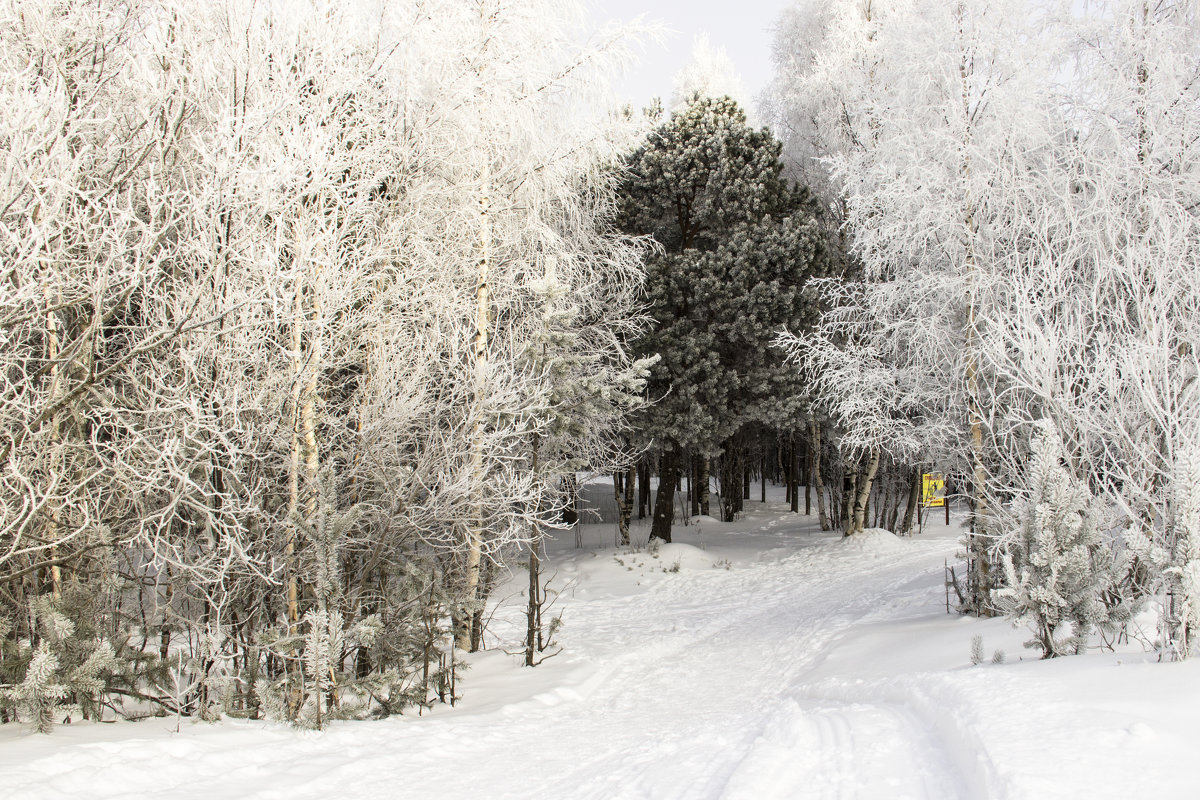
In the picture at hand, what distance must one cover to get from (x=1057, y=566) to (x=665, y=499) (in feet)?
39.3

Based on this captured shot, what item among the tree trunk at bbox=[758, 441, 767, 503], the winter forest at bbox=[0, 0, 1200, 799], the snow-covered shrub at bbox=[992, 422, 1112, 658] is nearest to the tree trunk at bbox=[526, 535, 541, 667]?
the winter forest at bbox=[0, 0, 1200, 799]

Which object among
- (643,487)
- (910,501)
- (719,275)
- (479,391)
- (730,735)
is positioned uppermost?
(719,275)

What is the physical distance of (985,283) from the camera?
29.4ft

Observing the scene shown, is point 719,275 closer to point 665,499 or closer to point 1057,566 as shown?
point 665,499

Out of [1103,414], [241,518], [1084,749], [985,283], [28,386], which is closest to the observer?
[1084,749]

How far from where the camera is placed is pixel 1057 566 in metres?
5.93

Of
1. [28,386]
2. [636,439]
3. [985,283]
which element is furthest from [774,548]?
[28,386]

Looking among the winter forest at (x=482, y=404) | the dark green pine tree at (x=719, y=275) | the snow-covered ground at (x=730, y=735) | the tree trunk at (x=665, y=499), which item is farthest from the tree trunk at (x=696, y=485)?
the snow-covered ground at (x=730, y=735)

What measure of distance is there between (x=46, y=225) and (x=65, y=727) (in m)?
3.68

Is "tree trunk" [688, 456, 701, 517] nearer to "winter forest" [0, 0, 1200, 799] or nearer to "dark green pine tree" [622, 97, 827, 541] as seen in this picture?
"dark green pine tree" [622, 97, 827, 541]

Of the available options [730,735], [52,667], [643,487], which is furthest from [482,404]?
[643,487]

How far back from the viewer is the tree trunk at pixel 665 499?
56.4 ft

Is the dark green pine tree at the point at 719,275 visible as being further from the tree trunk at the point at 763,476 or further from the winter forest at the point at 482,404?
the tree trunk at the point at 763,476

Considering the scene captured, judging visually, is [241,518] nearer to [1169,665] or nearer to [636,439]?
[1169,665]
